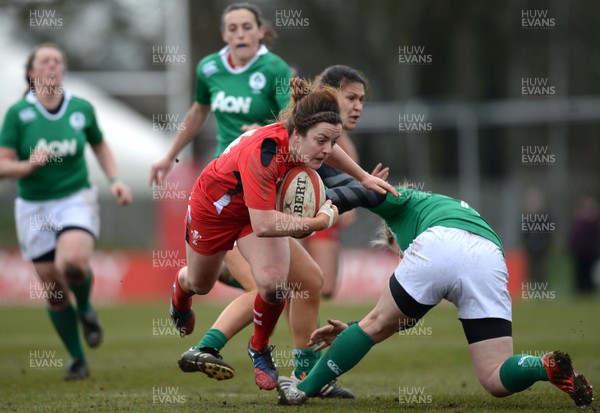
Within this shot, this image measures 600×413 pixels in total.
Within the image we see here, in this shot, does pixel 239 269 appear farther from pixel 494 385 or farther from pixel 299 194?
pixel 494 385

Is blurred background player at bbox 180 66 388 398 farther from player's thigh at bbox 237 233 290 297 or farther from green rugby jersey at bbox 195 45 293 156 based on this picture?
green rugby jersey at bbox 195 45 293 156

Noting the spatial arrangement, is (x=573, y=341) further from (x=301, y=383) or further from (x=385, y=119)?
(x=385, y=119)

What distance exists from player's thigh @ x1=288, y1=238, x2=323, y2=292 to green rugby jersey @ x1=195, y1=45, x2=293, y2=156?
50.9 inches

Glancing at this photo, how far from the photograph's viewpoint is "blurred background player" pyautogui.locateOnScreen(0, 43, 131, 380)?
817cm

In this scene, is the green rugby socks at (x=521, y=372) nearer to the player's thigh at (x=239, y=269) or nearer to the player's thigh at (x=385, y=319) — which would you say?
the player's thigh at (x=385, y=319)

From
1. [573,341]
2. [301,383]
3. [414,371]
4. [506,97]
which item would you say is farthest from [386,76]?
[301,383]

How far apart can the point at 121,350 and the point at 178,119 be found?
33.0ft

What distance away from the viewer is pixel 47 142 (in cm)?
823

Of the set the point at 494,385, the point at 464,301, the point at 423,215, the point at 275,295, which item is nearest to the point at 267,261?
the point at 275,295

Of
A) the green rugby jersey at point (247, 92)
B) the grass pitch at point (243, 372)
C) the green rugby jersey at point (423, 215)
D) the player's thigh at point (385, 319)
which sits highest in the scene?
the green rugby jersey at point (247, 92)

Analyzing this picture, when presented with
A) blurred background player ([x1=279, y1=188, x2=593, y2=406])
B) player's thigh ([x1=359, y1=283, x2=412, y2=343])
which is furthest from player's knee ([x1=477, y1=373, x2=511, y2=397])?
player's thigh ([x1=359, y1=283, x2=412, y2=343])

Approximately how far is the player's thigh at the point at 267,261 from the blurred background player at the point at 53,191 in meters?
2.54

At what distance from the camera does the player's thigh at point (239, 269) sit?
6690 millimetres

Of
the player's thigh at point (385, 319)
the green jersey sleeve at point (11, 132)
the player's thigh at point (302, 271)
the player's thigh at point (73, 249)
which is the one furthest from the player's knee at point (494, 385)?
the green jersey sleeve at point (11, 132)
